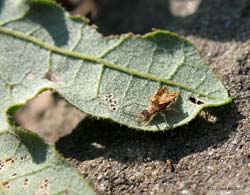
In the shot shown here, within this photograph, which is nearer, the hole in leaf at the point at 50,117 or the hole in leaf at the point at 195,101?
the hole in leaf at the point at 195,101

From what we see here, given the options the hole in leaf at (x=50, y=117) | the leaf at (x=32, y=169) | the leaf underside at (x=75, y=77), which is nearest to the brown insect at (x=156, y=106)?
the leaf underside at (x=75, y=77)

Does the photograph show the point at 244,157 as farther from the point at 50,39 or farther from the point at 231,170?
the point at 50,39

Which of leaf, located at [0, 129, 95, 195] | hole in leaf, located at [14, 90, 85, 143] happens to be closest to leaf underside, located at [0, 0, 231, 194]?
leaf, located at [0, 129, 95, 195]

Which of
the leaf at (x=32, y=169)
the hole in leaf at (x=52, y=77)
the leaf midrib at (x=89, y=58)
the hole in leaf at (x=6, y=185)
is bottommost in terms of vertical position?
the hole in leaf at (x=6, y=185)

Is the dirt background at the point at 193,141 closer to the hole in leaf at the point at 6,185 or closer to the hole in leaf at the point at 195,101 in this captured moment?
the hole in leaf at the point at 195,101

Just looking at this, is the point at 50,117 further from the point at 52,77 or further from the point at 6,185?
the point at 6,185

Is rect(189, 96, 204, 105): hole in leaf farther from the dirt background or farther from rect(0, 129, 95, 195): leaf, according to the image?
rect(0, 129, 95, 195): leaf

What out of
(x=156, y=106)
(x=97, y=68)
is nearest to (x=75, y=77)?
(x=97, y=68)

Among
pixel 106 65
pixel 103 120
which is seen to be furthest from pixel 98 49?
pixel 103 120
